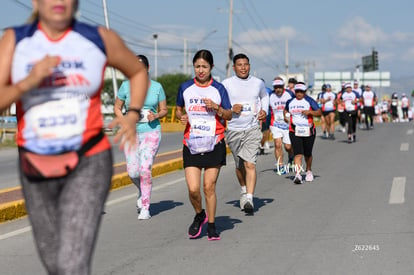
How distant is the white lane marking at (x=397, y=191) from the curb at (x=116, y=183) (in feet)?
14.0

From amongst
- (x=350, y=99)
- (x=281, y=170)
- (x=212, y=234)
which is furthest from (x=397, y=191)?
(x=350, y=99)

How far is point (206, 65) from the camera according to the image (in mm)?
7848

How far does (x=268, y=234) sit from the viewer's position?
8062 mm

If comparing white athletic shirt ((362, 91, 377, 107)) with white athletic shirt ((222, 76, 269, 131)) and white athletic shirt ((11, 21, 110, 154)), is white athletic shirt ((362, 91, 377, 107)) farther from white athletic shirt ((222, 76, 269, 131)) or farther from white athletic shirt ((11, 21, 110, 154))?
white athletic shirt ((11, 21, 110, 154))

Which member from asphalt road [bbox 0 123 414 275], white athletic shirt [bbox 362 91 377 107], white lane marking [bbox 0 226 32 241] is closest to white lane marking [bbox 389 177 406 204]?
asphalt road [bbox 0 123 414 275]

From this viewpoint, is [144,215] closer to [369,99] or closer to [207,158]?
[207,158]

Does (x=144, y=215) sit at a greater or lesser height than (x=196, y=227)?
lesser

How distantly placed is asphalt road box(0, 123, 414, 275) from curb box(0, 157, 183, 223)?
0.18 metres

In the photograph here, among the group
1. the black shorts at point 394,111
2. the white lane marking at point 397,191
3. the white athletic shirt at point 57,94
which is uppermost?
the white athletic shirt at point 57,94

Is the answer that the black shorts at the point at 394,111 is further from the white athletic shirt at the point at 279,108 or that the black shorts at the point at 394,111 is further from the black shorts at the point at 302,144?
the black shorts at the point at 302,144

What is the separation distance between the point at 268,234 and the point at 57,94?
15.9ft

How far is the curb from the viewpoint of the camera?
381 inches

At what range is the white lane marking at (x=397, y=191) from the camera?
10560 mm

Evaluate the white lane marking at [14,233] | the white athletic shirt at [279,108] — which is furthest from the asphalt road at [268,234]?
the white athletic shirt at [279,108]
